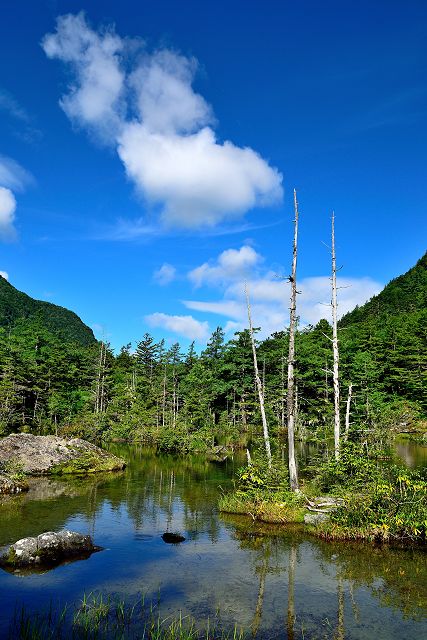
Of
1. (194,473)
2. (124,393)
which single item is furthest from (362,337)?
(194,473)

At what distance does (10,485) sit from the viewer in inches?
900

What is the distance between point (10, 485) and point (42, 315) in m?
79.3

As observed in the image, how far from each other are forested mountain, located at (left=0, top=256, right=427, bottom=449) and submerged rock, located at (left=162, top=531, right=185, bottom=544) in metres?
21.3

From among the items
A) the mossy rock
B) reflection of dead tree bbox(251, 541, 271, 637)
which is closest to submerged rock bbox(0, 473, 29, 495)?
the mossy rock

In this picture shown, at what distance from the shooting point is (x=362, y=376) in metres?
49.7

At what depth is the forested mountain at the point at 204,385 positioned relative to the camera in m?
46.9

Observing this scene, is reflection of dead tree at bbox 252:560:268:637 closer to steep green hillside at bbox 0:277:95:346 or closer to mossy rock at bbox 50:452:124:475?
mossy rock at bbox 50:452:124:475

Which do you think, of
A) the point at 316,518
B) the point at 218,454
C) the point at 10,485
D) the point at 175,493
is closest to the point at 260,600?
the point at 316,518

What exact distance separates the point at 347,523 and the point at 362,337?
64.3 m

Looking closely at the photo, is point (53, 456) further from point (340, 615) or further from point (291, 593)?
point (340, 615)

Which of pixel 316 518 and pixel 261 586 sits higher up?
pixel 316 518

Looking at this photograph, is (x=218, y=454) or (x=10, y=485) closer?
(x=10, y=485)

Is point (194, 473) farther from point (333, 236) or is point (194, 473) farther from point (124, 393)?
point (124, 393)

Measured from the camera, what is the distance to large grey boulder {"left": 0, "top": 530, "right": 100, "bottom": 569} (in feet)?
41.3
